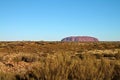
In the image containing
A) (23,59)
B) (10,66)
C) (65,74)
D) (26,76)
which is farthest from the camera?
(23,59)

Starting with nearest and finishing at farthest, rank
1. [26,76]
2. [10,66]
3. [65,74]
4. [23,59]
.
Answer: [65,74] < [26,76] < [10,66] < [23,59]

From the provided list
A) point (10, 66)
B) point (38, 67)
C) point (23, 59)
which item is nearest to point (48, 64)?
point (38, 67)

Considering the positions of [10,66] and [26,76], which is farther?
[10,66]

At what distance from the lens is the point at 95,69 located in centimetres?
1175

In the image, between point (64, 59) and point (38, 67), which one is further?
point (64, 59)

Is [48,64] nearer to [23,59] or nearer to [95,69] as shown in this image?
[95,69]

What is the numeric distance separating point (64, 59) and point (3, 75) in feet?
9.52

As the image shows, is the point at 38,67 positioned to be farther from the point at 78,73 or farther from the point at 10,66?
the point at 10,66

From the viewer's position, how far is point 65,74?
11.5 meters

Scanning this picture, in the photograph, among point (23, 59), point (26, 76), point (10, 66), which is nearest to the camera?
point (26, 76)

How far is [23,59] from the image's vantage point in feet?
73.2

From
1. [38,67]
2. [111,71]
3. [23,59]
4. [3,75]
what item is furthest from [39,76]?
[23,59]

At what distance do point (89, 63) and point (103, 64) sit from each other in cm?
94

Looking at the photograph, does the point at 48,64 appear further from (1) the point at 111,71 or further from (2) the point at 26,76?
(1) the point at 111,71
